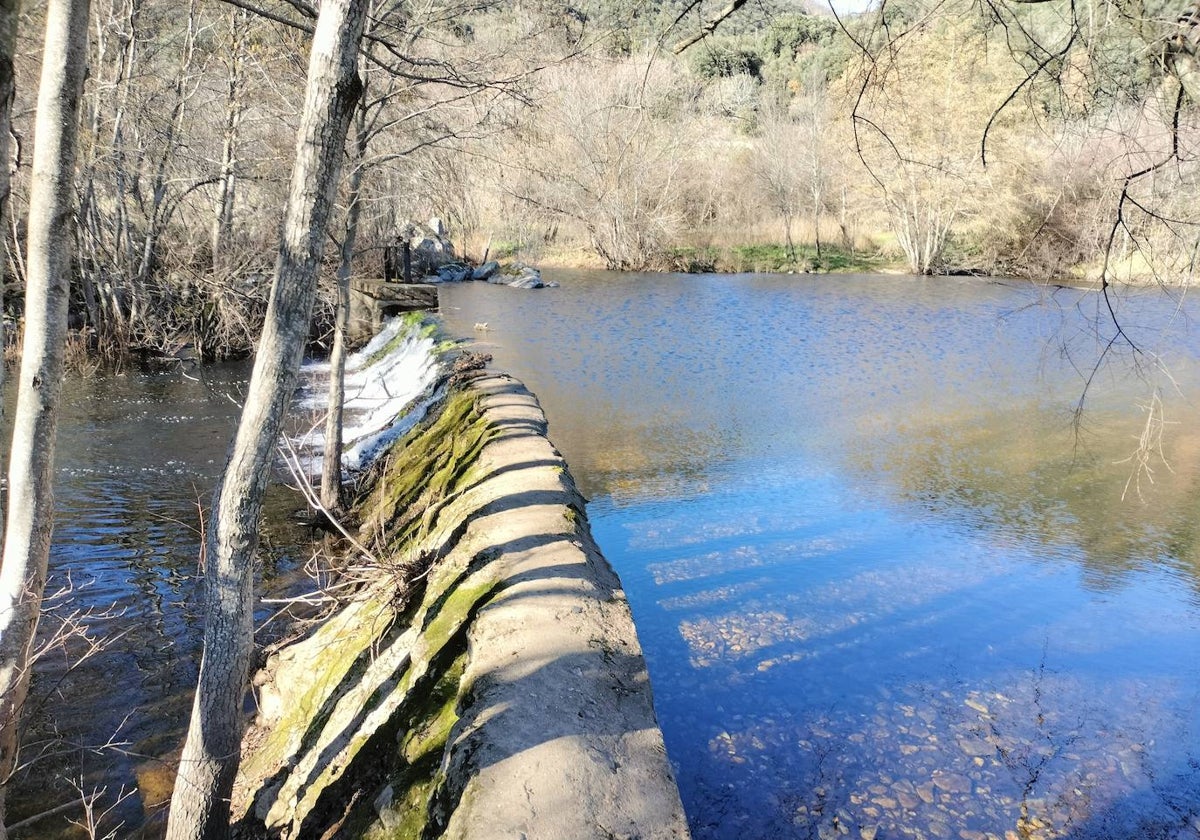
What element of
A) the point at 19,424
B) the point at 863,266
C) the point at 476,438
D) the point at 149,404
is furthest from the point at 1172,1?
the point at 863,266

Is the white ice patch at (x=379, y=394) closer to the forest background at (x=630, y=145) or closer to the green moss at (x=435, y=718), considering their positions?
the forest background at (x=630, y=145)

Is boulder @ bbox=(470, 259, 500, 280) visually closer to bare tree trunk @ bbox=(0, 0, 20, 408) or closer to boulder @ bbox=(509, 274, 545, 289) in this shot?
boulder @ bbox=(509, 274, 545, 289)

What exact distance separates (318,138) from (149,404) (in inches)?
428

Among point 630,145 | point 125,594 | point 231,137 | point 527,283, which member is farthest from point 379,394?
point 630,145

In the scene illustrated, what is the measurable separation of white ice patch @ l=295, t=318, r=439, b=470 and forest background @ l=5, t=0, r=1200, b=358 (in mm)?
1551

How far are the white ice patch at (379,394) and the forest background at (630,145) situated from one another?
5.09ft

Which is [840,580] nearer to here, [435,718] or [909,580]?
[909,580]

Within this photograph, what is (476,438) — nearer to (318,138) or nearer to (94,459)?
(318,138)

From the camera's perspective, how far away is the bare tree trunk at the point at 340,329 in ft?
23.6

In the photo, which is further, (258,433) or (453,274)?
(453,274)

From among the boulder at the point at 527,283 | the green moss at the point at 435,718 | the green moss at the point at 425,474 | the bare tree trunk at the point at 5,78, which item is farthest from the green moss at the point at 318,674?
the boulder at the point at 527,283

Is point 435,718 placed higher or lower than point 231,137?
lower

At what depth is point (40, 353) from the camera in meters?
3.37

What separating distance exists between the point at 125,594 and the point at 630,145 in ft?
80.4
